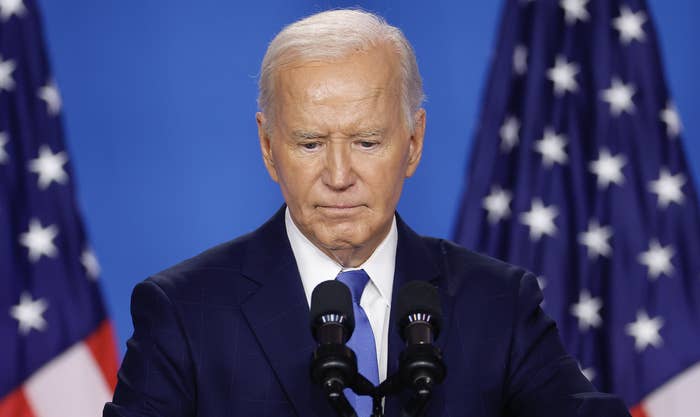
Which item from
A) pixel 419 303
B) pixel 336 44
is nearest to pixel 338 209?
pixel 336 44

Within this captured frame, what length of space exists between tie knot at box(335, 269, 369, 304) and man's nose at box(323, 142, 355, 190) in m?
0.20

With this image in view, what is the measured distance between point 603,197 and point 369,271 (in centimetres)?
183

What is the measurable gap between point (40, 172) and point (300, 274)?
171 centimetres

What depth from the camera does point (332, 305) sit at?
1441mm

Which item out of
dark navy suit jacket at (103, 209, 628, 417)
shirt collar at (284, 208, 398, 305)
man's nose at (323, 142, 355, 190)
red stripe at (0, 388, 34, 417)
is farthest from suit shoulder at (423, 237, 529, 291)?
red stripe at (0, 388, 34, 417)

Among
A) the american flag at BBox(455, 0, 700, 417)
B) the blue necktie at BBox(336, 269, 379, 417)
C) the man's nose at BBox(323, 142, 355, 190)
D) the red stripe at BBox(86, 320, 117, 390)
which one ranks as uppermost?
the american flag at BBox(455, 0, 700, 417)

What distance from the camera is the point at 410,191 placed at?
3855 mm

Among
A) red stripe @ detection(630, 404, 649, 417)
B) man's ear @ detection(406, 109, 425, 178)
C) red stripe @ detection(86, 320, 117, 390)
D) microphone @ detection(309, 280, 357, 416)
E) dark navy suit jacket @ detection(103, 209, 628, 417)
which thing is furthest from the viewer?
red stripe @ detection(630, 404, 649, 417)

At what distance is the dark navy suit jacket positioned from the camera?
72.8 inches

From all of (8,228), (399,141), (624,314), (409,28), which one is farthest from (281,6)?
(399,141)

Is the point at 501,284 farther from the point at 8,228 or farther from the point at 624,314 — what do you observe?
the point at 8,228

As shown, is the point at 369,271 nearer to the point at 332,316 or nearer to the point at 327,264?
the point at 327,264

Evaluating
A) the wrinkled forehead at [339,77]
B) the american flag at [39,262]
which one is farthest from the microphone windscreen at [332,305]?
the american flag at [39,262]

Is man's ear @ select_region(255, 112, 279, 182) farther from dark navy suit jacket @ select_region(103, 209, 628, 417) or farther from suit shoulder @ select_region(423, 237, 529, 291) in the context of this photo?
suit shoulder @ select_region(423, 237, 529, 291)
